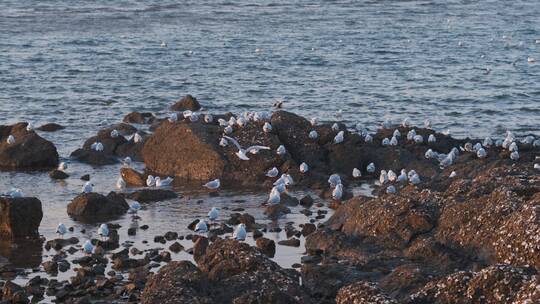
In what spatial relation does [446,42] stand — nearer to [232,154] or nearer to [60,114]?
[60,114]

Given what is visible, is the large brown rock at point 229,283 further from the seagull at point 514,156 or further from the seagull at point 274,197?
the seagull at point 514,156

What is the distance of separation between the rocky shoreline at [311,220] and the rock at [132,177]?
3cm

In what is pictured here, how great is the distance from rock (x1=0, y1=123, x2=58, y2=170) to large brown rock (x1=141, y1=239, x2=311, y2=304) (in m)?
11.5

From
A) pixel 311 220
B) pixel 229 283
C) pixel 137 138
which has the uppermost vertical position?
pixel 229 283

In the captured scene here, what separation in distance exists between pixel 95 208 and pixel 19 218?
6.13 feet

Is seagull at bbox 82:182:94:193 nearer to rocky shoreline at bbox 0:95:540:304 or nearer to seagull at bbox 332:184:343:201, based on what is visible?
rocky shoreline at bbox 0:95:540:304

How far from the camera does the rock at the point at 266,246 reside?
1750 cm

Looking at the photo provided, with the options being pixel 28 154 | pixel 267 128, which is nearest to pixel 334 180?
pixel 267 128

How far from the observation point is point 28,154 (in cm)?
2480

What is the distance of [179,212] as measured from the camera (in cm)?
2069

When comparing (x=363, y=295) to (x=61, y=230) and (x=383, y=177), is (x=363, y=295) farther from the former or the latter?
(x=383, y=177)

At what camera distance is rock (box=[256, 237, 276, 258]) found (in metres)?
17.5

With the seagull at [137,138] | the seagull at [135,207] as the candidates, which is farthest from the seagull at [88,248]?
the seagull at [137,138]

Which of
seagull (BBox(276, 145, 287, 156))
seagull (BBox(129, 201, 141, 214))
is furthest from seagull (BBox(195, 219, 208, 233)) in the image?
seagull (BBox(276, 145, 287, 156))
